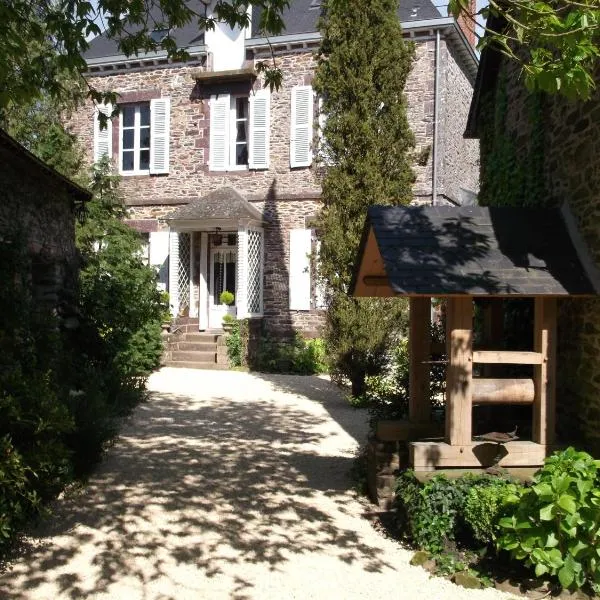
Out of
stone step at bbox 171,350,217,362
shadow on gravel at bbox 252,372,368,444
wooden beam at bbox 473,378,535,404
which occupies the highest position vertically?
wooden beam at bbox 473,378,535,404

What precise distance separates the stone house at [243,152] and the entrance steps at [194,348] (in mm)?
464

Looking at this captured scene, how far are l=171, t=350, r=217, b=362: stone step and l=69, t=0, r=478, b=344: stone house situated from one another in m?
1.10

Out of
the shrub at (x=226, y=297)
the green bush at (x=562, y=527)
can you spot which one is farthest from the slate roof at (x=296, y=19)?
the green bush at (x=562, y=527)

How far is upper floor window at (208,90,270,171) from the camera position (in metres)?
16.1

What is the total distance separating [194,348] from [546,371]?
11170mm

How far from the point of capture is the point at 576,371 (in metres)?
5.66

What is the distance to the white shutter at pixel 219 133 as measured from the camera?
53.7 feet

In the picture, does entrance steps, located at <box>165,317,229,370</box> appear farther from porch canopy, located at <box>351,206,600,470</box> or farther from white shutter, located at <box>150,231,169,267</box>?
porch canopy, located at <box>351,206,600,470</box>

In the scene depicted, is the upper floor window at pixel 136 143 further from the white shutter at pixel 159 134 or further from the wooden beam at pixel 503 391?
the wooden beam at pixel 503 391

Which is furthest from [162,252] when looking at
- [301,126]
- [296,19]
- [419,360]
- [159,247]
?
[419,360]

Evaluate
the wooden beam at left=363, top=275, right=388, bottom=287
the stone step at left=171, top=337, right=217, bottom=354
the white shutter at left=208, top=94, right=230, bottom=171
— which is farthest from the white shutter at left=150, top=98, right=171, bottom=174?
the wooden beam at left=363, top=275, right=388, bottom=287

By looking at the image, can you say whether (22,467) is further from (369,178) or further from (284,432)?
(369,178)

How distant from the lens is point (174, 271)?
16219mm

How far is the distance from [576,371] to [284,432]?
427cm
